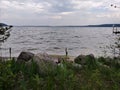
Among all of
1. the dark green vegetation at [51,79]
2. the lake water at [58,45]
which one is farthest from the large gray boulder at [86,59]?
the lake water at [58,45]

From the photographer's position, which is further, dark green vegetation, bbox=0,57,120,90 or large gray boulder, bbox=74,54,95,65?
large gray boulder, bbox=74,54,95,65

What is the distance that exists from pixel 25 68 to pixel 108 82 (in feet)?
7.38

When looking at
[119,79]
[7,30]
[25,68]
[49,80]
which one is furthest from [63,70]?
[7,30]

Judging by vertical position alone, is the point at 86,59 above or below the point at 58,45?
above

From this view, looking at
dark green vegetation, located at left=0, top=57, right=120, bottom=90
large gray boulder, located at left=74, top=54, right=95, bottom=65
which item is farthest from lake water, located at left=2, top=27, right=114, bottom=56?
dark green vegetation, located at left=0, top=57, right=120, bottom=90

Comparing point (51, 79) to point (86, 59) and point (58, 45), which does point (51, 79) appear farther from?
point (58, 45)

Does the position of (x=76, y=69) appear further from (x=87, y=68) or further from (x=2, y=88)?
(x=2, y=88)

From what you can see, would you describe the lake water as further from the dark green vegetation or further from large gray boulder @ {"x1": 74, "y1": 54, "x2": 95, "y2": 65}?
the dark green vegetation

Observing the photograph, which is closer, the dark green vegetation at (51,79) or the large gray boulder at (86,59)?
the dark green vegetation at (51,79)

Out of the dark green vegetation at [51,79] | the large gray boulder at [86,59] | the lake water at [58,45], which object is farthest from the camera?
the lake water at [58,45]

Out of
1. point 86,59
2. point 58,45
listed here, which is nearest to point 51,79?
point 86,59

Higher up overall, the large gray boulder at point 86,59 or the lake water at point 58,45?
the large gray boulder at point 86,59

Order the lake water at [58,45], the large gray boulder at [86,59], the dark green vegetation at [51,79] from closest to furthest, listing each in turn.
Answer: the dark green vegetation at [51,79], the large gray boulder at [86,59], the lake water at [58,45]

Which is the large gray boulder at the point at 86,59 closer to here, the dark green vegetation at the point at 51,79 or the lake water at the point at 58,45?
the dark green vegetation at the point at 51,79
